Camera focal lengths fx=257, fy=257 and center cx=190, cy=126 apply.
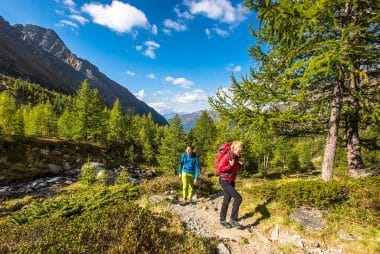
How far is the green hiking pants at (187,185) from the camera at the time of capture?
11125 millimetres

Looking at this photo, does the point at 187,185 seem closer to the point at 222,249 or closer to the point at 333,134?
the point at 222,249

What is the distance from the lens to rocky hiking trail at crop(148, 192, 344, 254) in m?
7.34

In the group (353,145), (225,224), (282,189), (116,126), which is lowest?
(225,224)

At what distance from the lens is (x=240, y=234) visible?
8297mm

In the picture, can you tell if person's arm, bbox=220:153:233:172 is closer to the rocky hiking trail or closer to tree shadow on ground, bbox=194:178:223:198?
the rocky hiking trail

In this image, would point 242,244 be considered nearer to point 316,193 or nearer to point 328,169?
point 316,193

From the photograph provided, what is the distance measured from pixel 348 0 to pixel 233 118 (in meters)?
6.54

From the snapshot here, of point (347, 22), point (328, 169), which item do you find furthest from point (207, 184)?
point (347, 22)

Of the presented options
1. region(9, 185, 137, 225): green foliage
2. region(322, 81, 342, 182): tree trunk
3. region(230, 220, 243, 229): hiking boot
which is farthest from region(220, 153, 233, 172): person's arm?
region(322, 81, 342, 182): tree trunk

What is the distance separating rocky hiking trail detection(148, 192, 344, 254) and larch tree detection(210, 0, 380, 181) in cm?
435

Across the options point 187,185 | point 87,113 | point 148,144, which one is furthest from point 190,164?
point 148,144

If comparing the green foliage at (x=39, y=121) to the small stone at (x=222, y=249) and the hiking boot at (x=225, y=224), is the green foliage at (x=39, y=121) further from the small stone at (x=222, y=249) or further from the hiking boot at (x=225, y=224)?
the small stone at (x=222, y=249)

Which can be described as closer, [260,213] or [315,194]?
[315,194]

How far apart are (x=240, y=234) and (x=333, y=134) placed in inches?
246
